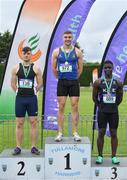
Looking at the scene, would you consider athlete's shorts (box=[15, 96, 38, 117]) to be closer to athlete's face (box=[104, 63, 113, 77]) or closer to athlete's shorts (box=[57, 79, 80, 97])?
athlete's shorts (box=[57, 79, 80, 97])

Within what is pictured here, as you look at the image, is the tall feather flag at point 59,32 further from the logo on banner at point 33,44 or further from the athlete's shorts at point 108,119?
the athlete's shorts at point 108,119

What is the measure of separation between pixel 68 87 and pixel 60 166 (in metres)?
1.28

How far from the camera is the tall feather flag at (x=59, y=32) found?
383 inches

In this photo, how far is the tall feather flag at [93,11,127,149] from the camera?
964cm

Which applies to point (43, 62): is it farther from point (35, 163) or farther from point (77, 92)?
point (35, 163)

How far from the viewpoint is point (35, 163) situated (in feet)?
23.3

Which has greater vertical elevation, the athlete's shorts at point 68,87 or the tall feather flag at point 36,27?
the tall feather flag at point 36,27

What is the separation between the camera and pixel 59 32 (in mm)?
10023

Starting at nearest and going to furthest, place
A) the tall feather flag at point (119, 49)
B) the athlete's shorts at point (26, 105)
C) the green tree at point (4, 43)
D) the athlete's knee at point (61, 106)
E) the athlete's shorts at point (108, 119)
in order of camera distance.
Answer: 1. the athlete's shorts at point (108, 119)
2. the athlete's shorts at point (26, 105)
3. the athlete's knee at point (61, 106)
4. the tall feather flag at point (119, 49)
5. the green tree at point (4, 43)

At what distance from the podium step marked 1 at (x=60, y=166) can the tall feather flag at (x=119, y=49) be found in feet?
8.59

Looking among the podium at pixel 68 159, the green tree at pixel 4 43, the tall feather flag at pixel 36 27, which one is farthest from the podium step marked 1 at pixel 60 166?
the green tree at pixel 4 43

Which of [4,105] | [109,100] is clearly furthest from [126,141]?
[109,100]

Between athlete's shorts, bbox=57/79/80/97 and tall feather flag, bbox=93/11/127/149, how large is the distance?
7.53 feet

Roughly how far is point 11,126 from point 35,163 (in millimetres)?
6100
